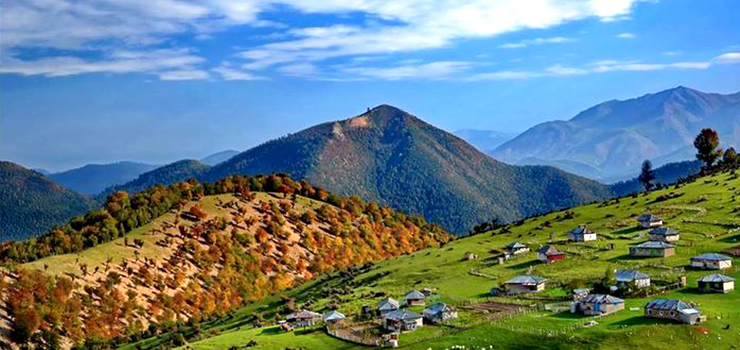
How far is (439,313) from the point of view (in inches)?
3839

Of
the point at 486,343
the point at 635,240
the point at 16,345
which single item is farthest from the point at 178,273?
the point at 486,343

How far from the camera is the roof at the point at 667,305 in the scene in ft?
282

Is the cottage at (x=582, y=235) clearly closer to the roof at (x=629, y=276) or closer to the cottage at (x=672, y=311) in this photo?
the roof at (x=629, y=276)

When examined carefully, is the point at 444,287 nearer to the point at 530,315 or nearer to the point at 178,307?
the point at 530,315

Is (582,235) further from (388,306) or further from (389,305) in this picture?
(388,306)

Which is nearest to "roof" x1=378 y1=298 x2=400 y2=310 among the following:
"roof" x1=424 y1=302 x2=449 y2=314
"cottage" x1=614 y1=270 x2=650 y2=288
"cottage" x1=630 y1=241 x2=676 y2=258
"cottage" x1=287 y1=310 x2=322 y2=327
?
"roof" x1=424 y1=302 x2=449 y2=314

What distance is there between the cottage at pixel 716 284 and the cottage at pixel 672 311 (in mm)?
12687

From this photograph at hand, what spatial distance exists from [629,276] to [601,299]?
11.5 metres

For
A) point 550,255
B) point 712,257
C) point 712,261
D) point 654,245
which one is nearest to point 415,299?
point 550,255

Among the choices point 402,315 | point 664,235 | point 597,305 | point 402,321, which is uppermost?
point 664,235

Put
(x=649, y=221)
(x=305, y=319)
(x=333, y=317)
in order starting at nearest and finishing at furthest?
(x=333, y=317)
(x=305, y=319)
(x=649, y=221)

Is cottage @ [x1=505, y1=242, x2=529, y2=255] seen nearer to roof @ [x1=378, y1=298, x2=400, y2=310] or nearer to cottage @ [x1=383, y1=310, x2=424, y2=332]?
roof @ [x1=378, y1=298, x2=400, y2=310]

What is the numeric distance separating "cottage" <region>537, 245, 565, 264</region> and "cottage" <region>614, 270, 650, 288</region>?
80.2 feet

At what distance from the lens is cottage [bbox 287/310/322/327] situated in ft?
345
